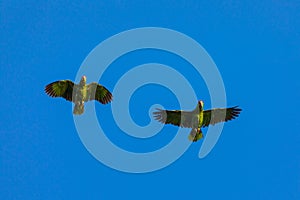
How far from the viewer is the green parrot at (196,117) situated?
59.7 m

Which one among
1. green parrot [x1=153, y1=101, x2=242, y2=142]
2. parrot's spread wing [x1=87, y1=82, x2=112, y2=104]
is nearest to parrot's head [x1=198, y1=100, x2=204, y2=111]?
green parrot [x1=153, y1=101, x2=242, y2=142]

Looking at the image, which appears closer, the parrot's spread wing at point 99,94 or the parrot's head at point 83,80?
the parrot's head at point 83,80

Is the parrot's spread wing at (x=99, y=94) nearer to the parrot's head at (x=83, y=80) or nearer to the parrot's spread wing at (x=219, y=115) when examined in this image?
the parrot's head at (x=83, y=80)

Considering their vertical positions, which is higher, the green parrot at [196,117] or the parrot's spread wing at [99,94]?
the parrot's spread wing at [99,94]

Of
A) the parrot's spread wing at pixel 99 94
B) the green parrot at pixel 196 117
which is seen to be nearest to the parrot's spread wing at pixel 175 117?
the green parrot at pixel 196 117

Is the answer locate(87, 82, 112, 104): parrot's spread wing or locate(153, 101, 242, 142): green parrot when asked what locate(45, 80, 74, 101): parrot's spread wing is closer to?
locate(87, 82, 112, 104): parrot's spread wing

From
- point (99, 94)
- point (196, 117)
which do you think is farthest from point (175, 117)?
point (99, 94)

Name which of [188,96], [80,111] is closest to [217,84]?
[188,96]

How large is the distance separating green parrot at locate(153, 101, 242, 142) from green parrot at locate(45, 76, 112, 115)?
85.0 inches

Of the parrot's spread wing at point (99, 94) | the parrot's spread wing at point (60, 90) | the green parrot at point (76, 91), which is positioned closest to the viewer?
the green parrot at point (76, 91)

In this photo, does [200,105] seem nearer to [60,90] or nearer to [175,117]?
[175,117]

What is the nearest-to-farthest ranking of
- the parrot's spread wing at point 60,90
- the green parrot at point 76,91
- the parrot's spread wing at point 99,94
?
the green parrot at point 76,91 → the parrot's spread wing at point 60,90 → the parrot's spread wing at point 99,94

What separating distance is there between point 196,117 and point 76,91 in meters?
4.03

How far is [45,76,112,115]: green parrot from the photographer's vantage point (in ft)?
195
